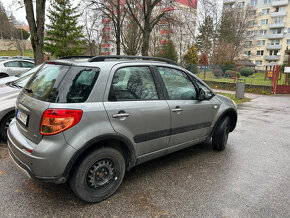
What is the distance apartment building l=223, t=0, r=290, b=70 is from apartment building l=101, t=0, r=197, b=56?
55.5ft

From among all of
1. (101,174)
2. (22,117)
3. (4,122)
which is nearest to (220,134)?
(101,174)

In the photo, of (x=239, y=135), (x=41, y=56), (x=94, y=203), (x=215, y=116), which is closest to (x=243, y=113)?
(x=239, y=135)

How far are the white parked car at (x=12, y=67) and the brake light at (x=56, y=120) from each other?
10.7 metres

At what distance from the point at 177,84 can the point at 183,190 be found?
1.57 meters

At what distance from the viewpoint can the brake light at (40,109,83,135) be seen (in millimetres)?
2166

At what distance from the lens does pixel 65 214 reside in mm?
2322

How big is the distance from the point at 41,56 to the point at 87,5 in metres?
7.78

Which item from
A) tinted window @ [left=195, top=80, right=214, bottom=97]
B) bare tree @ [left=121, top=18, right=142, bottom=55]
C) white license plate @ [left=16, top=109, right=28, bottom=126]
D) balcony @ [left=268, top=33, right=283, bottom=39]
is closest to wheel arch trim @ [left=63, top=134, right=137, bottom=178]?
white license plate @ [left=16, top=109, right=28, bottom=126]

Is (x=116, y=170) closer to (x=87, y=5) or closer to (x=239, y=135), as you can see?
(x=239, y=135)

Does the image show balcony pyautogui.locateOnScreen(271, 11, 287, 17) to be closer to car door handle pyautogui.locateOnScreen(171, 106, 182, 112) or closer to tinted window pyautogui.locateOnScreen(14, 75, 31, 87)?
car door handle pyautogui.locateOnScreen(171, 106, 182, 112)

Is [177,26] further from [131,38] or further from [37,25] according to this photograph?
[131,38]

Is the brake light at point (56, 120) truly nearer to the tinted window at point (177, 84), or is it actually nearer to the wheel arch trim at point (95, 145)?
the wheel arch trim at point (95, 145)

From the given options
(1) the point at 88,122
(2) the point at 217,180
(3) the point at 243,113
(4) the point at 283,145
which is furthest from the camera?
(3) the point at 243,113

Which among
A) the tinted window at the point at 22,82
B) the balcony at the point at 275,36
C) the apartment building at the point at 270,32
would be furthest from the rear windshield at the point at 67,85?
the balcony at the point at 275,36
